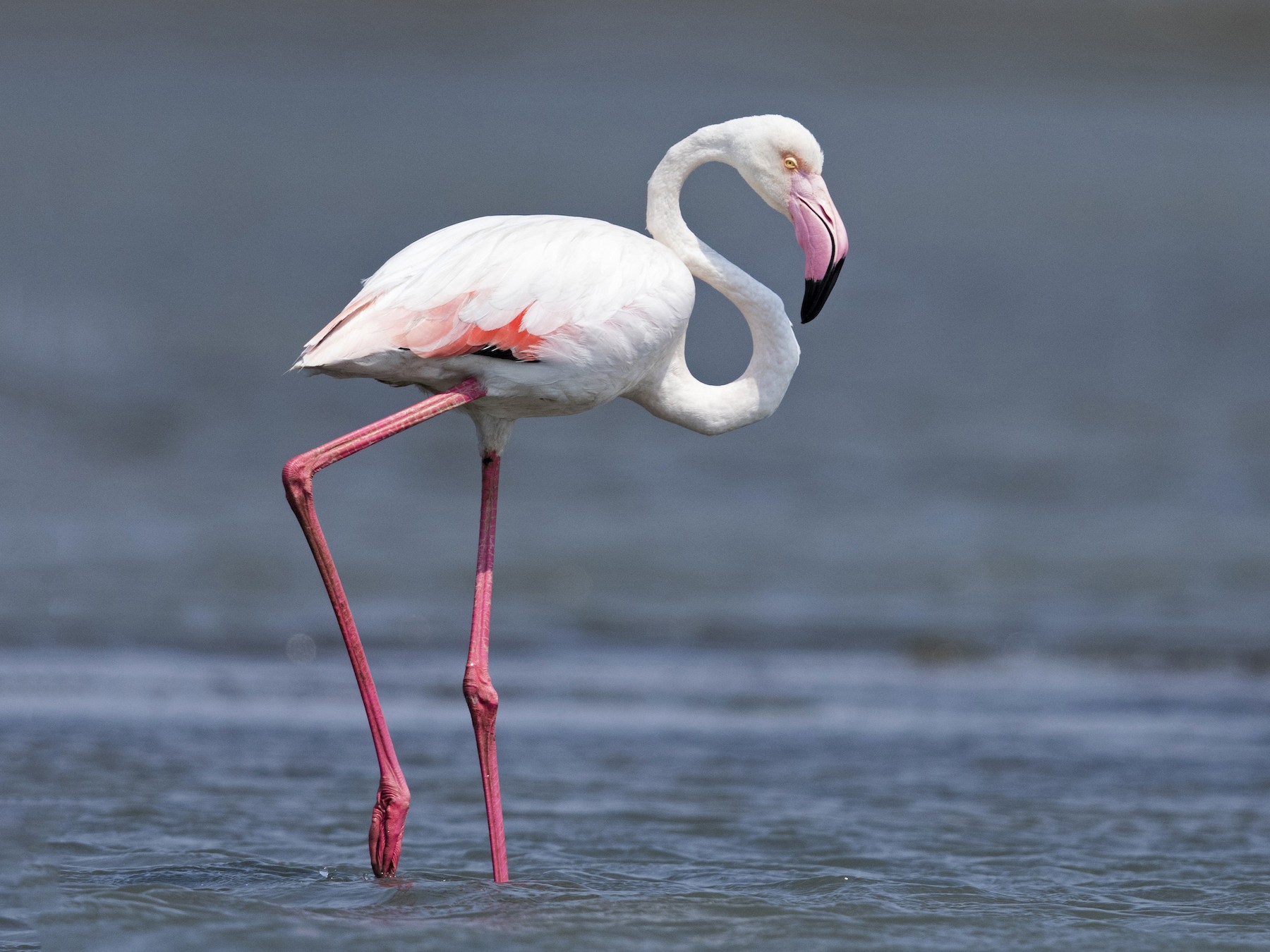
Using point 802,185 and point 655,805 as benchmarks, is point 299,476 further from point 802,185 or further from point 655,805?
point 655,805

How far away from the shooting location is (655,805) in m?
7.42

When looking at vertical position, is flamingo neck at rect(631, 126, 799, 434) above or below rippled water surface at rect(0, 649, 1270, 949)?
above

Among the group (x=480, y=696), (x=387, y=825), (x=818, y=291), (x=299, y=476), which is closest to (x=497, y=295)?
(x=299, y=476)

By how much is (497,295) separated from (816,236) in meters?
1.28

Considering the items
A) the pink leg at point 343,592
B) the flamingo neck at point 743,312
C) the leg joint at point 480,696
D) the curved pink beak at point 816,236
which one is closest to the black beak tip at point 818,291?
the curved pink beak at point 816,236

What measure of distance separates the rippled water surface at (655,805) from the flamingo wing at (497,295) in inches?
72.3

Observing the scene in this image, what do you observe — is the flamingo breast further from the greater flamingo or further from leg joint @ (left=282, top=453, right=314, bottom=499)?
leg joint @ (left=282, top=453, right=314, bottom=499)

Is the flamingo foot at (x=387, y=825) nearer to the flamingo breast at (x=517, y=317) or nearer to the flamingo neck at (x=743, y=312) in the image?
the flamingo breast at (x=517, y=317)

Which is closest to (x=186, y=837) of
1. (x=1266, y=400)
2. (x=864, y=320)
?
(x=1266, y=400)

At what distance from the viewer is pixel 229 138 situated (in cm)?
3494

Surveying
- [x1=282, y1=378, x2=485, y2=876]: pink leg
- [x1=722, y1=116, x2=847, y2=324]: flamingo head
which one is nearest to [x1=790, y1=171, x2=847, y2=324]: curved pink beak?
[x1=722, y1=116, x2=847, y2=324]: flamingo head

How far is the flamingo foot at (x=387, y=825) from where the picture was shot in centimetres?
564

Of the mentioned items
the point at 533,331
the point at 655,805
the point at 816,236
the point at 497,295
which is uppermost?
the point at 816,236

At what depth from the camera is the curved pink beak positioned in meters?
6.11
